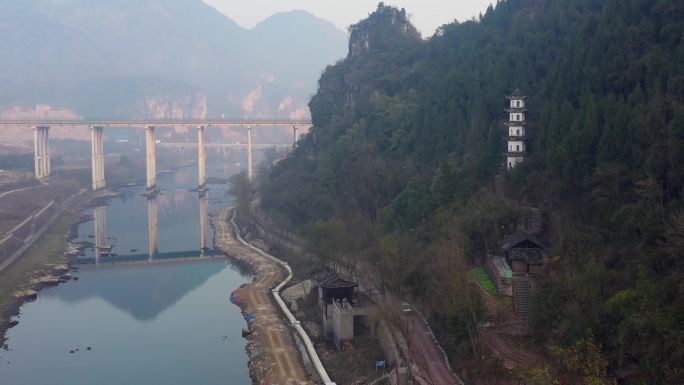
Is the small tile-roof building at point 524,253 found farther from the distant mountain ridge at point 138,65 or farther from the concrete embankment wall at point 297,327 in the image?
the distant mountain ridge at point 138,65

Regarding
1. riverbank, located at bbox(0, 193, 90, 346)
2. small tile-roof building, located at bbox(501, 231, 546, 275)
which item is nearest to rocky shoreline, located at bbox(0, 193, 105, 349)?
riverbank, located at bbox(0, 193, 90, 346)

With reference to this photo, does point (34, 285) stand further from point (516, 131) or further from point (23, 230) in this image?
point (516, 131)

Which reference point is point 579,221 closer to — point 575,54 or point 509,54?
point 575,54

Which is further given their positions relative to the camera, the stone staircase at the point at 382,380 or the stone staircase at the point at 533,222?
the stone staircase at the point at 533,222

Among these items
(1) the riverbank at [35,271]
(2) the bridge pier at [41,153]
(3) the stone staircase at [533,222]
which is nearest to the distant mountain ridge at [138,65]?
(2) the bridge pier at [41,153]

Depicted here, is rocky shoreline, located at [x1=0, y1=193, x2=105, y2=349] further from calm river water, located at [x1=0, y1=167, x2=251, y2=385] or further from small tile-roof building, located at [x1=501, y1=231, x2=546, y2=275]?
small tile-roof building, located at [x1=501, y1=231, x2=546, y2=275]

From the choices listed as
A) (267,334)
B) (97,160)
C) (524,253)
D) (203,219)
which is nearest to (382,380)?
(524,253)
